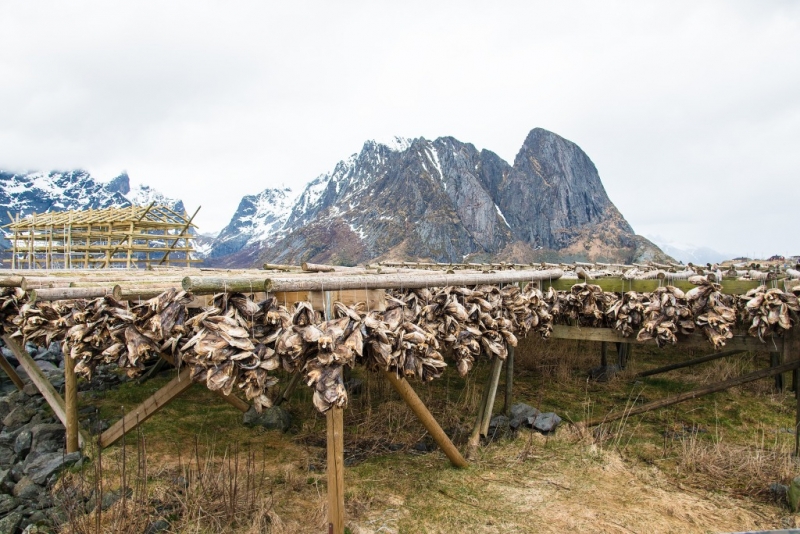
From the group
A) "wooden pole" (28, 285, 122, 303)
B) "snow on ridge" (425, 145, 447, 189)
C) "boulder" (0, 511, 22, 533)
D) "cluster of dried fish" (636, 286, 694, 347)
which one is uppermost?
"snow on ridge" (425, 145, 447, 189)

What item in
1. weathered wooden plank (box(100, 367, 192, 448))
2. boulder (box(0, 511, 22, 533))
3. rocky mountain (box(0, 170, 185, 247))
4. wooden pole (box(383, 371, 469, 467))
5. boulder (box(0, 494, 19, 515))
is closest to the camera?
wooden pole (box(383, 371, 469, 467))

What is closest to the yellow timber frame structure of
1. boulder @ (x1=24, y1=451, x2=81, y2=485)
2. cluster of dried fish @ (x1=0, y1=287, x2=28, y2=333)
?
cluster of dried fish @ (x1=0, y1=287, x2=28, y2=333)

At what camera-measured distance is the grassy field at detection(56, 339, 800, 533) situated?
12.7 ft

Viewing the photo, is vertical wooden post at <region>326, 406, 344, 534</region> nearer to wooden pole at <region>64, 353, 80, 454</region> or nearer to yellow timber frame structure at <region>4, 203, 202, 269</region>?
wooden pole at <region>64, 353, 80, 454</region>

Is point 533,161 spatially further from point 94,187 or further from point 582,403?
point 582,403

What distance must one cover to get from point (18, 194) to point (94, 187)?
307 inches

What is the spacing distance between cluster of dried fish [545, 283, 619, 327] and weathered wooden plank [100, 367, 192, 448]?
13.4ft

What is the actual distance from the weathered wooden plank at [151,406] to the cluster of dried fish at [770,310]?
549cm

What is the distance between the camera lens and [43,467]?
5242mm

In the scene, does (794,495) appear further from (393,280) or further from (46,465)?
(46,465)

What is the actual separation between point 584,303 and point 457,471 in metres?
2.50

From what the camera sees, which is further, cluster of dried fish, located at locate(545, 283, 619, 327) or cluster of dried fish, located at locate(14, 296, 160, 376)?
cluster of dried fish, located at locate(545, 283, 619, 327)

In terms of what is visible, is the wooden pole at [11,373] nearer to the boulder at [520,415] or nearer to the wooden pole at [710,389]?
the boulder at [520,415]

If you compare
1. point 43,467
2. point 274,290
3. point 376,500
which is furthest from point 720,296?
point 43,467
